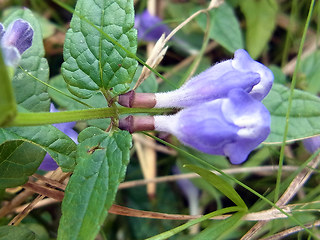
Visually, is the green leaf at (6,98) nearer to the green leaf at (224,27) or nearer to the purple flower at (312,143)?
the purple flower at (312,143)

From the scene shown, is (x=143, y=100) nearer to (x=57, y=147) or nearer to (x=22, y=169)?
(x=57, y=147)

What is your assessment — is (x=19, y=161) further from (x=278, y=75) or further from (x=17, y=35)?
(x=278, y=75)

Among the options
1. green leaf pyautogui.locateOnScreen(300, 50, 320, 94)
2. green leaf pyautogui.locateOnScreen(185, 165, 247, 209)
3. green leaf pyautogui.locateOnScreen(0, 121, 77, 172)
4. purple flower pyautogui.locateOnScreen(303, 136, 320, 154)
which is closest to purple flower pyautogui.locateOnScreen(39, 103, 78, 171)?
green leaf pyautogui.locateOnScreen(0, 121, 77, 172)

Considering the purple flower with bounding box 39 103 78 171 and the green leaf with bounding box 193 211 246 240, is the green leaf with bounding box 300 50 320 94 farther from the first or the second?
the purple flower with bounding box 39 103 78 171

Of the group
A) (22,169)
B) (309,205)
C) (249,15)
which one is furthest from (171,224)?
(249,15)

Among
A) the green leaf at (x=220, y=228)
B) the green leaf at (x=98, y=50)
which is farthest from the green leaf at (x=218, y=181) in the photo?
the green leaf at (x=98, y=50)
